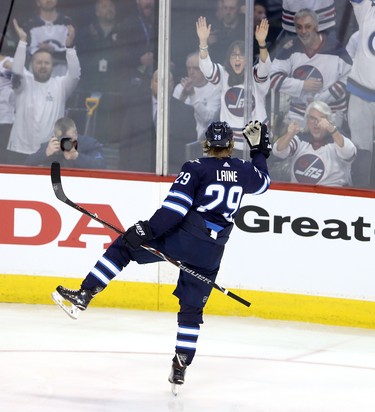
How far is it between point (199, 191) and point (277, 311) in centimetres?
206

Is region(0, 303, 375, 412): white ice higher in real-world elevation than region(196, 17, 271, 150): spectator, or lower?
lower

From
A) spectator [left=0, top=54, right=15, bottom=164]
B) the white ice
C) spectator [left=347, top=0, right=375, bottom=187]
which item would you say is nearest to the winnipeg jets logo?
spectator [left=347, top=0, right=375, bottom=187]

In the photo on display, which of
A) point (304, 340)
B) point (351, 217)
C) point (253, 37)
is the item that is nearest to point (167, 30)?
point (253, 37)

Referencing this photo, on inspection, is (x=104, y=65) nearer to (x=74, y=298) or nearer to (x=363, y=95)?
(x=363, y=95)

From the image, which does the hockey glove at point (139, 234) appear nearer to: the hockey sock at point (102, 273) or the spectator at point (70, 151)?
the hockey sock at point (102, 273)

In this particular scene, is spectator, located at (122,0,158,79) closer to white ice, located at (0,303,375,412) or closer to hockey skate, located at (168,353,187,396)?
white ice, located at (0,303,375,412)

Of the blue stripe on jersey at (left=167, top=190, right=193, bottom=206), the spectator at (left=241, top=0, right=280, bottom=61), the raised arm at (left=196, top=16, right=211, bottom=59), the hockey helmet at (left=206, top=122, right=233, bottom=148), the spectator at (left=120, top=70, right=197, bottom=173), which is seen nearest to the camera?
the blue stripe on jersey at (left=167, top=190, right=193, bottom=206)

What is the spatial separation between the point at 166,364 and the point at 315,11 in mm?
2339

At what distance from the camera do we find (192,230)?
17.2 ft

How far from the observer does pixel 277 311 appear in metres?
7.07

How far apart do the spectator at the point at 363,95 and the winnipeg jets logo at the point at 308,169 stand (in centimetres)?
22

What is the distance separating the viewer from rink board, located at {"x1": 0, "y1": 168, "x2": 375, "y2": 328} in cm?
692

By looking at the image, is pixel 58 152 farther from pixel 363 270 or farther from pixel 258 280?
pixel 363 270

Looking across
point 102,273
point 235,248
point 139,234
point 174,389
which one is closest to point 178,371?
point 174,389
